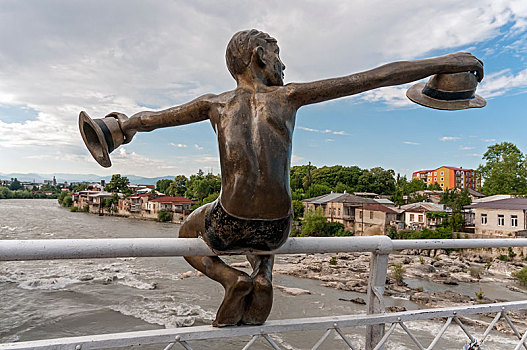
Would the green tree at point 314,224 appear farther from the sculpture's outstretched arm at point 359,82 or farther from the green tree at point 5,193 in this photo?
the green tree at point 5,193

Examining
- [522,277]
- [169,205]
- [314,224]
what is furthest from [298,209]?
[522,277]

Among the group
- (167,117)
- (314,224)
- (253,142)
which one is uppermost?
(167,117)

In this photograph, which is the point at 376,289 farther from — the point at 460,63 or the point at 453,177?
the point at 453,177

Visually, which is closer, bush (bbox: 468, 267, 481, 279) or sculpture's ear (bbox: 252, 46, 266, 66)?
sculpture's ear (bbox: 252, 46, 266, 66)

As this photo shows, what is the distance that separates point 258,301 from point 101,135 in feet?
2.57

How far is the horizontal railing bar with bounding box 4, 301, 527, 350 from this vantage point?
3.43ft

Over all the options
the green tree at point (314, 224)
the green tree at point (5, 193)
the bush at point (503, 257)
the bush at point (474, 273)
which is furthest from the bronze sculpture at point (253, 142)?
the green tree at point (5, 193)

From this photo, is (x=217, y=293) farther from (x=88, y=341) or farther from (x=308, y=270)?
(x=88, y=341)

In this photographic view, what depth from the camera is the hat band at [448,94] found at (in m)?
1.34

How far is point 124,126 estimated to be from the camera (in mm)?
1415

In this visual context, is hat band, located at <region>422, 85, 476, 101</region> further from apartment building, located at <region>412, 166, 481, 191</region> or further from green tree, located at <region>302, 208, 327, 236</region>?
apartment building, located at <region>412, 166, 481, 191</region>

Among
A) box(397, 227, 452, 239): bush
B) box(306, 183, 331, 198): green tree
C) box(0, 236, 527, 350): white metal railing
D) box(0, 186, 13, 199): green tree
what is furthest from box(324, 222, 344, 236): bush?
box(0, 186, 13, 199): green tree

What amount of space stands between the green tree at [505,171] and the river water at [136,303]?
20.4 meters

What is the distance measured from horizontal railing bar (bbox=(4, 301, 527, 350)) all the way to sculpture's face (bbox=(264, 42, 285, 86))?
82cm
